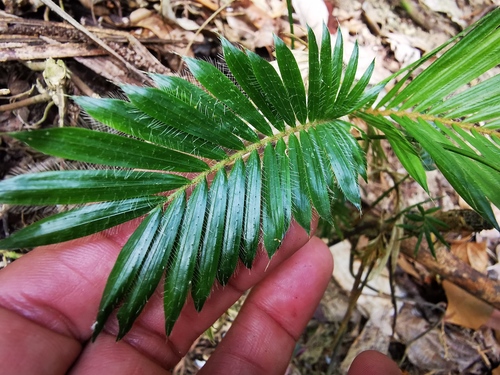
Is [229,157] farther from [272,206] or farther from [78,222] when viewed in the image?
[78,222]

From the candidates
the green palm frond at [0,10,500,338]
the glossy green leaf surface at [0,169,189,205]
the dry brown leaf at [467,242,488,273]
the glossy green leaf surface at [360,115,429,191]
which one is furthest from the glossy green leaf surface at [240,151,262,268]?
the dry brown leaf at [467,242,488,273]

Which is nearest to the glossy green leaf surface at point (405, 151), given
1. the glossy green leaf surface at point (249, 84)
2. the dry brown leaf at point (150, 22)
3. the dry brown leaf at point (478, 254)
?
the glossy green leaf surface at point (249, 84)

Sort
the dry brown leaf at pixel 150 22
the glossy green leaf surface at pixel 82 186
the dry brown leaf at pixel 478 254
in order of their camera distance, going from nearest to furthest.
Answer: the glossy green leaf surface at pixel 82 186 → the dry brown leaf at pixel 150 22 → the dry brown leaf at pixel 478 254

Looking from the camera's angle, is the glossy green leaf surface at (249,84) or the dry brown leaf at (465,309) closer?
the glossy green leaf surface at (249,84)

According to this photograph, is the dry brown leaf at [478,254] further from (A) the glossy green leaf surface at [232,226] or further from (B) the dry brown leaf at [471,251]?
(A) the glossy green leaf surface at [232,226]

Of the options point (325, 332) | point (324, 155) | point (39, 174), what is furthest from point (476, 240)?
point (39, 174)
